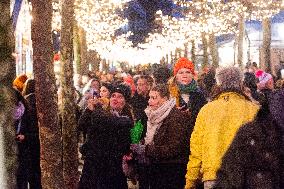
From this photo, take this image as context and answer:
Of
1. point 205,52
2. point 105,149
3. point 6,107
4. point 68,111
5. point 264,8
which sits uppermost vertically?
point 264,8

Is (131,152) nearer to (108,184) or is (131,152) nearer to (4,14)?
(108,184)

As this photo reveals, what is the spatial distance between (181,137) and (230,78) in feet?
4.53

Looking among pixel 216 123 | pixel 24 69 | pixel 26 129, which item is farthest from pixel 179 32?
pixel 216 123

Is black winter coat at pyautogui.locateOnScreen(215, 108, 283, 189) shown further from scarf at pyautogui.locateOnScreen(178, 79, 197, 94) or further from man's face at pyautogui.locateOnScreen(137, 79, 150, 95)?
man's face at pyautogui.locateOnScreen(137, 79, 150, 95)

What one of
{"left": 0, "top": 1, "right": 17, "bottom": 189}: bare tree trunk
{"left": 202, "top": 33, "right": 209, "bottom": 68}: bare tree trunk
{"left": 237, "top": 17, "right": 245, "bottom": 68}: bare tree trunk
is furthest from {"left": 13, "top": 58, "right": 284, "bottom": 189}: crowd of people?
{"left": 202, "top": 33, "right": 209, "bottom": 68}: bare tree trunk

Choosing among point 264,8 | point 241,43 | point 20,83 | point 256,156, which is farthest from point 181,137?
point 264,8

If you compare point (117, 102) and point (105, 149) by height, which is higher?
→ point (117, 102)

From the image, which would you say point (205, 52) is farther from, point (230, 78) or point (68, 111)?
point (230, 78)

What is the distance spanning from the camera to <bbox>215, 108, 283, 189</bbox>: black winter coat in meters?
4.39

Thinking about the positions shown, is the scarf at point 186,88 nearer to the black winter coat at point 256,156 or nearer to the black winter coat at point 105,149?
the black winter coat at point 105,149

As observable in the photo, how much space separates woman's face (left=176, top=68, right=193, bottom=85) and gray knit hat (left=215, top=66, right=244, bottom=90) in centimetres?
276

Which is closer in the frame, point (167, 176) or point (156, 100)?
point (167, 176)

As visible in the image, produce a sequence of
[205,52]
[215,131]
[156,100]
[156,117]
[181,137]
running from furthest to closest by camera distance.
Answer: [205,52], [156,100], [156,117], [181,137], [215,131]

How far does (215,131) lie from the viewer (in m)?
5.09
